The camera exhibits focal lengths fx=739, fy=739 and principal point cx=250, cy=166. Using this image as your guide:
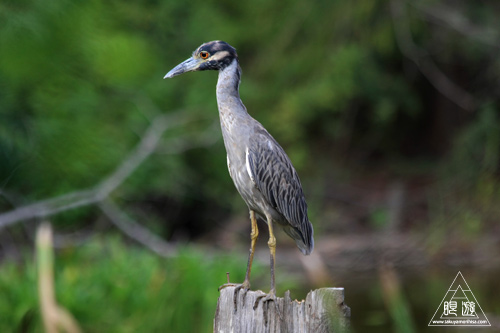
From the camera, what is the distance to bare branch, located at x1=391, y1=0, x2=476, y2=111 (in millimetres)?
10734

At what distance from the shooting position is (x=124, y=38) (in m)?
9.03

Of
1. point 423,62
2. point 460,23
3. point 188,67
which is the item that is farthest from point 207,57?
point 423,62

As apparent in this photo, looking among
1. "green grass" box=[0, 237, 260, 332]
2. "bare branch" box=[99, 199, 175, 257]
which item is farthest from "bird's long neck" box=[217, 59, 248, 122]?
"bare branch" box=[99, 199, 175, 257]

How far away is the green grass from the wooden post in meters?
2.07

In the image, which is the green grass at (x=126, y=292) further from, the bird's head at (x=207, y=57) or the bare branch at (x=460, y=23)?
the bare branch at (x=460, y=23)

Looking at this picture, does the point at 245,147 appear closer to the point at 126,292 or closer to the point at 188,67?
the point at 188,67

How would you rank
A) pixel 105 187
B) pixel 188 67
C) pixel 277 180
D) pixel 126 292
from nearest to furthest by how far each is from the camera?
pixel 188 67 < pixel 277 180 < pixel 126 292 < pixel 105 187

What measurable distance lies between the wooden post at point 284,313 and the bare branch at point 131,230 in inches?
191

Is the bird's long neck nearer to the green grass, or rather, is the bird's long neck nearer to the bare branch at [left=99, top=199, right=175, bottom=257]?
the green grass

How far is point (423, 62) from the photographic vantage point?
38.8 feet

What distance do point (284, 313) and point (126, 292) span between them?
3.26 m

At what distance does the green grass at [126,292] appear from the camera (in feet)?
16.9

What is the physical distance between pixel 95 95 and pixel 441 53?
6.31 m

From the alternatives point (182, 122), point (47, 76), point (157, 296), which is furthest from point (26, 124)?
Answer: point (182, 122)
